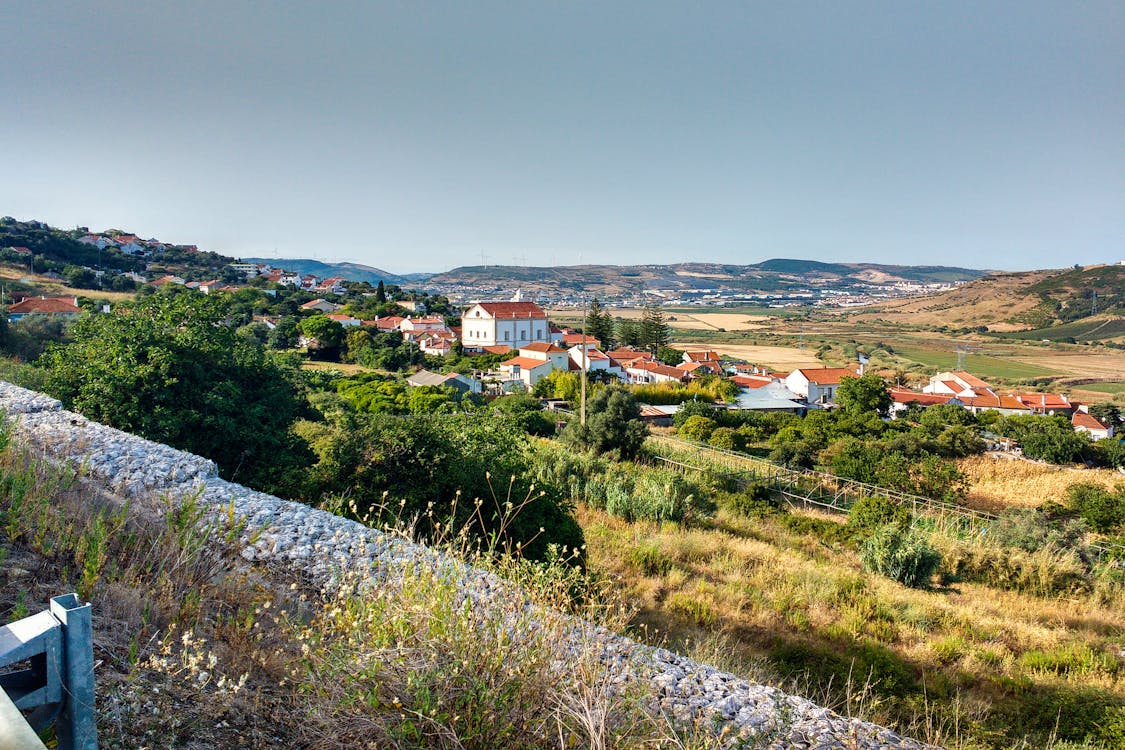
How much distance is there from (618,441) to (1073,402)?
145 feet

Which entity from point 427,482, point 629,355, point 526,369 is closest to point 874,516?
point 427,482

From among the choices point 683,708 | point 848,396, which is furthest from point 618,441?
point 848,396

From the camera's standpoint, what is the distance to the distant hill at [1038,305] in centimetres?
8262

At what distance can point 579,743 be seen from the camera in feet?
7.31

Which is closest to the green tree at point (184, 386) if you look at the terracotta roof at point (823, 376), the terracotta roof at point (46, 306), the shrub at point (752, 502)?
the shrub at point (752, 502)

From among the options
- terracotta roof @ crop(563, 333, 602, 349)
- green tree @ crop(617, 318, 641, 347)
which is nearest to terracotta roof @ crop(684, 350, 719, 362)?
green tree @ crop(617, 318, 641, 347)

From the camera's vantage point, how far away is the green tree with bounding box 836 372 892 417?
3375cm

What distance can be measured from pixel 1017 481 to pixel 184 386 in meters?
21.8

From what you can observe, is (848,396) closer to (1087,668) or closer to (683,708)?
(1087,668)

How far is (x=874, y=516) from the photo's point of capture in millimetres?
11477

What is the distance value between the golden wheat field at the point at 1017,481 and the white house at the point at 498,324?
48.7 metres

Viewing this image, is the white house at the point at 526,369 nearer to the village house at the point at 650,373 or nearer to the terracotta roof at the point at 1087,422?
the village house at the point at 650,373

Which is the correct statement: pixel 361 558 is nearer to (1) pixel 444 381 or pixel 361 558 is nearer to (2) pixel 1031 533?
(2) pixel 1031 533

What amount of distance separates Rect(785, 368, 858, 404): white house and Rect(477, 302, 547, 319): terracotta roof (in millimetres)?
30314
